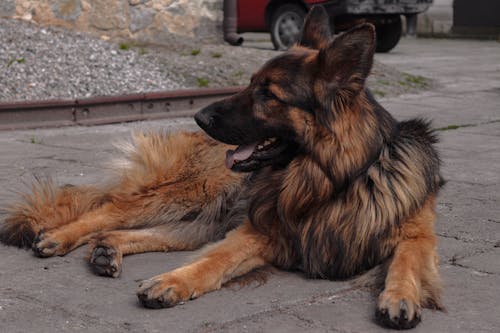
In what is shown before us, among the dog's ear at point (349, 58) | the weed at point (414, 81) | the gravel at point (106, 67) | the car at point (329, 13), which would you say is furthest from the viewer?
the car at point (329, 13)

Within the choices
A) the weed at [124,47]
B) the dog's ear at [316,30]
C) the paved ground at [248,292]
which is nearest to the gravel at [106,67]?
the weed at [124,47]

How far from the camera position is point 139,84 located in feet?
36.1

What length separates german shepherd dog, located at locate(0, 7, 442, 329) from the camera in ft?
13.8

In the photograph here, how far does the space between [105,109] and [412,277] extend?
21.0 ft

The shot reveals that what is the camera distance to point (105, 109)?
9.86 m

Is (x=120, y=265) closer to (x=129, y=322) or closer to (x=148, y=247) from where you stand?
(x=148, y=247)

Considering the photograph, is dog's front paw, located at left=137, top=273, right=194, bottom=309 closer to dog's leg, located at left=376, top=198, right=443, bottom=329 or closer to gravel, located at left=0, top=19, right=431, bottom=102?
dog's leg, located at left=376, top=198, right=443, bottom=329

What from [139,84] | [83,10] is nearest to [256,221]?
Answer: [139,84]

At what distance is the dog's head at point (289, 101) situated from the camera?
4227 mm

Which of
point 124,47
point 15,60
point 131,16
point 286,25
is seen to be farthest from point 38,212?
point 286,25

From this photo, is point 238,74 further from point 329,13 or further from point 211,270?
point 211,270

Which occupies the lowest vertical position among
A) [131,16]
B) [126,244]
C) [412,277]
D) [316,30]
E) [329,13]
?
[126,244]

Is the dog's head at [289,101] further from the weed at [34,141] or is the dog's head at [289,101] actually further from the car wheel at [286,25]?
the car wheel at [286,25]

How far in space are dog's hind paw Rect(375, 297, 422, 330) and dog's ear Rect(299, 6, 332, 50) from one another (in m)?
1.60
